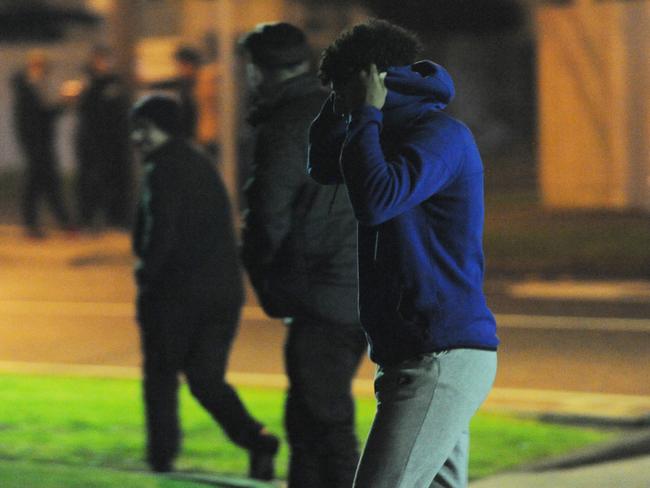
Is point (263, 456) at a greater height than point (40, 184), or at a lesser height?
greater

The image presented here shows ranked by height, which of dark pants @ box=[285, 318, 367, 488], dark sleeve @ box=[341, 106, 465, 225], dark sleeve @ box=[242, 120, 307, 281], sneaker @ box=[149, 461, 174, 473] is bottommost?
sneaker @ box=[149, 461, 174, 473]

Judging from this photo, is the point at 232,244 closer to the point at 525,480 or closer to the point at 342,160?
the point at 525,480

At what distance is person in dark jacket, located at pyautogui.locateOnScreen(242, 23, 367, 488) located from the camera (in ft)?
17.9

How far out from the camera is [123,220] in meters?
18.7

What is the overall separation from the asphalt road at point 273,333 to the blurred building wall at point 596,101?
6145 mm

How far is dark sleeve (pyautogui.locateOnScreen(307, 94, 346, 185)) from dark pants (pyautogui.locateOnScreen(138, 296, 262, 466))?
219cm

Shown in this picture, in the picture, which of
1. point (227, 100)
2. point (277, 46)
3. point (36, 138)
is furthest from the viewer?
point (36, 138)

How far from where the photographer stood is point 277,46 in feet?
18.8

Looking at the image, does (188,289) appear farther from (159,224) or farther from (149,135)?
(149,135)

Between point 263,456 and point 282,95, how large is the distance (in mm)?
1690

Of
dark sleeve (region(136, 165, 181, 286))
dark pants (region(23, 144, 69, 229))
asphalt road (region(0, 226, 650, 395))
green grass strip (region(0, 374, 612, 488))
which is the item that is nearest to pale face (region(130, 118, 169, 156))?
dark sleeve (region(136, 165, 181, 286))

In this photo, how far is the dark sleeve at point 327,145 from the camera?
4.33 m

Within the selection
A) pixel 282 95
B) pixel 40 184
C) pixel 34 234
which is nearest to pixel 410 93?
pixel 282 95

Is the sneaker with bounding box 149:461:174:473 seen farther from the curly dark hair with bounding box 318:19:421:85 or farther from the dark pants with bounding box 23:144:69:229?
the dark pants with bounding box 23:144:69:229
